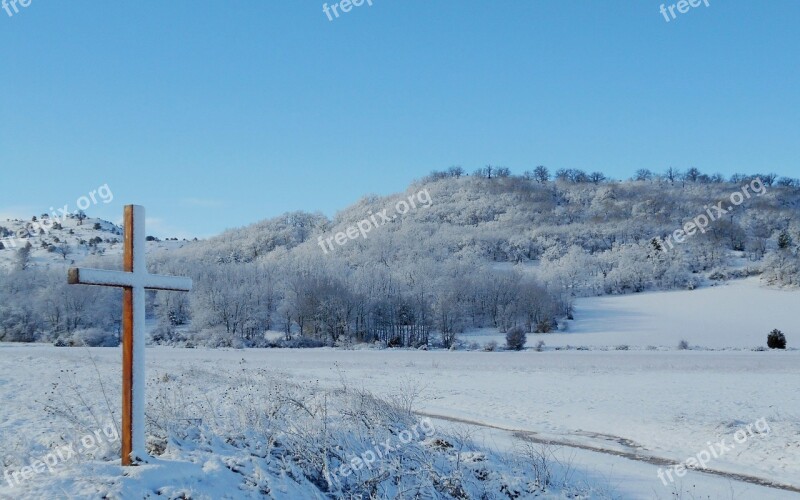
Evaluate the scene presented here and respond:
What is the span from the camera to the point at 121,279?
5.51m

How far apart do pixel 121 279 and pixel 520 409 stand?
47.4 feet

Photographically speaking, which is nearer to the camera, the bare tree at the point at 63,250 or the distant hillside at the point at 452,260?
the distant hillside at the point at 452,260

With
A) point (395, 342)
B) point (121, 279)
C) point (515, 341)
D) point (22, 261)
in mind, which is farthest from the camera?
point (22, 261)

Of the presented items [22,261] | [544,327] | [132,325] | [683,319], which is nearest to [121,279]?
[132,325]

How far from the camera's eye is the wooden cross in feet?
17.9

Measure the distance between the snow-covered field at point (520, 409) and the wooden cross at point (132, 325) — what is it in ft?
1.13

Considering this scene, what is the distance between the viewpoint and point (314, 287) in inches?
2319

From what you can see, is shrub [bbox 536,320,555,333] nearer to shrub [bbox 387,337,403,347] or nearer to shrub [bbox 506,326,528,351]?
shrub [bbox 387,337,403,347]

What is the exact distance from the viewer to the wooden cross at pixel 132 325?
5469 millimetres

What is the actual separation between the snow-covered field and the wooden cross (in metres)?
0.35

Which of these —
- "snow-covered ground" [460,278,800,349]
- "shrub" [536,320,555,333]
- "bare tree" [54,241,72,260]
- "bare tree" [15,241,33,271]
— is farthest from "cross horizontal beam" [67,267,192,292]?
"bare tree" [54,241,72,260]

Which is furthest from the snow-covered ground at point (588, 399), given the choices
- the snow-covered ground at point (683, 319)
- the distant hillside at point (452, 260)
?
the distant hillside at point (452, 260)

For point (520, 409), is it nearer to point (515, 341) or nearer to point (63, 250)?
point (515, 341)

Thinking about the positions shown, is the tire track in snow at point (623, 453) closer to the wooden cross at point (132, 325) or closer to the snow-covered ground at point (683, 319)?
the wooden cross at point (132, 325)
